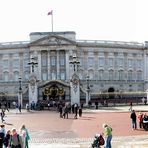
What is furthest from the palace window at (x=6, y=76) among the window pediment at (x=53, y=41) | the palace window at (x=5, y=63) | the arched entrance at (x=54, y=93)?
the arched entrance at (x=54, y=93)

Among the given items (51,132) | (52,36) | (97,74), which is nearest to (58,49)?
(52,36)

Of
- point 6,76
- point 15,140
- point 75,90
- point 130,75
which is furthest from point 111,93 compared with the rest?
point 15,140

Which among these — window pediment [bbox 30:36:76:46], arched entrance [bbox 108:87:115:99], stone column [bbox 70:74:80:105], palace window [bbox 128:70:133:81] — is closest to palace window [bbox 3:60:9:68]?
window pediment [bbox 30:36:76:46]

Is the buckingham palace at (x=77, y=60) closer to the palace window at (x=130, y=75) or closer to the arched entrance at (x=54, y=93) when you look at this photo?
the palace window at (x=130, y=75)

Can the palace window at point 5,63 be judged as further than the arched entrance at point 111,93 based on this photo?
Yes

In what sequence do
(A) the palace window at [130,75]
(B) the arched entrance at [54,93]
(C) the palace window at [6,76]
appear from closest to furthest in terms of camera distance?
(B) the arched entrance at [54,93] < (C) the palace window at [6,76] < (A) the palace window at [130,75]

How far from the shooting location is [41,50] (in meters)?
99.2

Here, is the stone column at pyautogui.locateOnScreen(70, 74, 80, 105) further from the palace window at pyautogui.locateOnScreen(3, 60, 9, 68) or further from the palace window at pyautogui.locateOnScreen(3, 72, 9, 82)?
the palace window at pyautogui.locateOnScreen(3, 60, 9, 68)

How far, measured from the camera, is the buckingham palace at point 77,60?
99.1 m

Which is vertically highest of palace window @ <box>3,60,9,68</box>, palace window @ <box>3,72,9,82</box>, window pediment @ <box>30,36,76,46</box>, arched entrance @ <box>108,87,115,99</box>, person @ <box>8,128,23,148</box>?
window pediment @ <box>30,36,76,46</box>

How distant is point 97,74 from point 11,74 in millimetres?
23466

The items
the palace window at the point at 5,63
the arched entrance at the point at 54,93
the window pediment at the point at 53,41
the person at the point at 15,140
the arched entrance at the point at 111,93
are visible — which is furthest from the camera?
the palace window at the point at 5,63

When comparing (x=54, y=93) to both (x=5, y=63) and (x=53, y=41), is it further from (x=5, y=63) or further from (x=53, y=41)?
(x=5, y=63)

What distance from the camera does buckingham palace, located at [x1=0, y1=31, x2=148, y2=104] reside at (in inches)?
3900
